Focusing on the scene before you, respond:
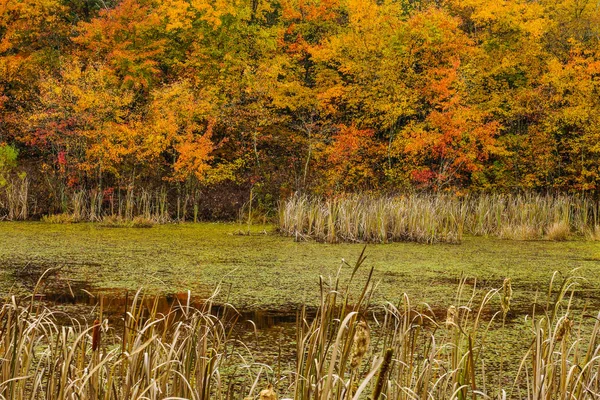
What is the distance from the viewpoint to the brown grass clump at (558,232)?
14.5 meters

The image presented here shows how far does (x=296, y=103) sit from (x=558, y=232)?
9311 millimetres

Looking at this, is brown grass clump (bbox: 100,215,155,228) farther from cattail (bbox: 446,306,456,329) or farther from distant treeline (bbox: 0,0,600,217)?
cattail (bbox: 446,306,456,329)

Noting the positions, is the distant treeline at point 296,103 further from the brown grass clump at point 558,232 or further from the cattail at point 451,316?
the cattail at point 451,316

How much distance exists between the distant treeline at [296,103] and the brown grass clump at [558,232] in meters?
5.39

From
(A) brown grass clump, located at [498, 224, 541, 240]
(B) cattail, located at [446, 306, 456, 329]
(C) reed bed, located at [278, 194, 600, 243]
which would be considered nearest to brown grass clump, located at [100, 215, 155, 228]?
(C) reed bed, located at [278, 194, 600, 243]

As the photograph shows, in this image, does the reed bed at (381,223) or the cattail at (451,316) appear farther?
the reed bed at (381,223)

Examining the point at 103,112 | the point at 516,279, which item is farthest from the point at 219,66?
the point at 516,279

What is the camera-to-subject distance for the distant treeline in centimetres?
1959

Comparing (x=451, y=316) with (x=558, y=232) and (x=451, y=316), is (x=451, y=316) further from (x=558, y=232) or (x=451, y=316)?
(x=558, y=232)

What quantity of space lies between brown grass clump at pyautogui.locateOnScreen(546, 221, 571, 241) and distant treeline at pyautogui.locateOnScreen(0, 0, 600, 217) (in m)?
5.39

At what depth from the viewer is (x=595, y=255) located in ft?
37.8

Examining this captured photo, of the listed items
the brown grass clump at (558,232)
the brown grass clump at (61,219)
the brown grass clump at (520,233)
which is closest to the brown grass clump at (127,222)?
the brown grass clump at (61,219)

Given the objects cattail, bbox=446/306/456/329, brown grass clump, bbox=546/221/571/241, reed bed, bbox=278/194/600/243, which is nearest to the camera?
cattail, bbox=446/306/456/329

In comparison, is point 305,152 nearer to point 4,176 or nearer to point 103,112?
point 103,112
